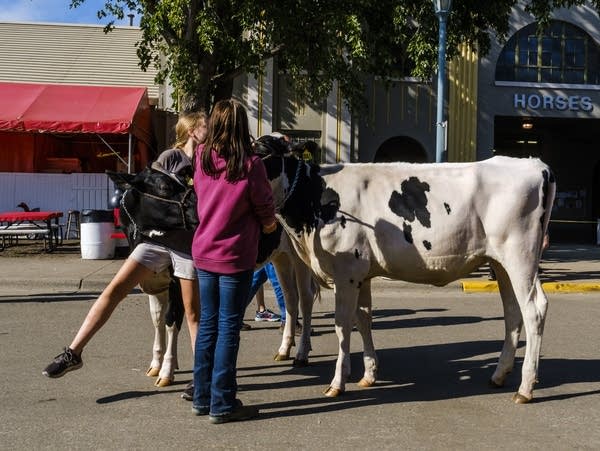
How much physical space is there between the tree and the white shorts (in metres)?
7.47

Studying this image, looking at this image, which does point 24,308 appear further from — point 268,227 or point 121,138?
point 121,138

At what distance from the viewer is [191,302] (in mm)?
5340

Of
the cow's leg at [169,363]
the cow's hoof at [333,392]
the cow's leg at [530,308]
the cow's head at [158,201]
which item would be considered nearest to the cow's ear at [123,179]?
the cow's head at [158,201]

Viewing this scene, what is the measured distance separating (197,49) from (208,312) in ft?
32.2

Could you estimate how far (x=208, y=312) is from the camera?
4.72 meters

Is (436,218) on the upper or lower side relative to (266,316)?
upper

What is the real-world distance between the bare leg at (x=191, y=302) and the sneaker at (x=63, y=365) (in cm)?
81

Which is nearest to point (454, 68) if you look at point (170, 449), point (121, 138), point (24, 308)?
point (121, 138)

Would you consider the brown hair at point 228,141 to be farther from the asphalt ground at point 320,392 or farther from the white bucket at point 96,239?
the white bucket at point 96,239

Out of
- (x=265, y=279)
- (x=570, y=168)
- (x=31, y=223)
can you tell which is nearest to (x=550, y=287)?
(x=265, y=279)

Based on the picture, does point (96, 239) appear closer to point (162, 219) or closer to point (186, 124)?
point (186, 124)

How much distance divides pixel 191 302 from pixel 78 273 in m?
7.31

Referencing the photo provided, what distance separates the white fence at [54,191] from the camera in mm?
18031

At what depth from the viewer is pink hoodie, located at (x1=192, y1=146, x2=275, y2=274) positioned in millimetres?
4543
